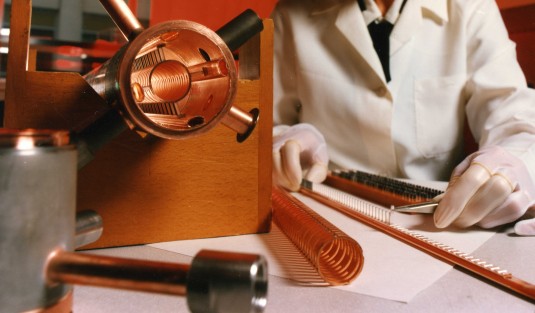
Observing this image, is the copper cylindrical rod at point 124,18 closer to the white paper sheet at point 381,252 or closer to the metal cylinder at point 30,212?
the metal cylinder at point 30,212

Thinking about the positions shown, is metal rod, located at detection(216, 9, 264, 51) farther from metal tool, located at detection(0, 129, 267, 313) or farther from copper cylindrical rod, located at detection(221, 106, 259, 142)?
metal tool, located at detection(0, 129, 267, 313)

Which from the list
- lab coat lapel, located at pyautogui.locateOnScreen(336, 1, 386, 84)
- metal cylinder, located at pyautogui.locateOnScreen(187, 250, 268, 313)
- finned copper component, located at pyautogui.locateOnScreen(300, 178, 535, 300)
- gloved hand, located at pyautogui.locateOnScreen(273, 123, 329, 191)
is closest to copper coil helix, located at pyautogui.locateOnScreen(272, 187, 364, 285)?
finned copper component, located at pyautogui.locateOnScreen(300, 178, 535, 300)

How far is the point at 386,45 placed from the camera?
4.82ft

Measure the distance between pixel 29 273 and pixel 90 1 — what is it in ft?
6.33

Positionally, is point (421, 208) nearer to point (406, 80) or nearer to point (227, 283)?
point (227, 283)

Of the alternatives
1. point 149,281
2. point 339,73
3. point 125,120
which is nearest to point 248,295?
point 149,281

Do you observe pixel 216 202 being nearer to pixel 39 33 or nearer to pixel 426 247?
pixel 426 247

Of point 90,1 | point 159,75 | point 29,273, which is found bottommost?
point 29,273

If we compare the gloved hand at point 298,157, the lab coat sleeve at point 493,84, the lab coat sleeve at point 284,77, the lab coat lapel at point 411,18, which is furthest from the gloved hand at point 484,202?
the lab coat sleeve at point 284,77

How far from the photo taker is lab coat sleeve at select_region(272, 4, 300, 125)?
1.66m

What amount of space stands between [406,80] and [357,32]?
25 cm

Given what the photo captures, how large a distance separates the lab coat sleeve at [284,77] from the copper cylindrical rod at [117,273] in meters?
1.42

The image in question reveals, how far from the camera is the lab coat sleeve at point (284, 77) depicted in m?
1.66

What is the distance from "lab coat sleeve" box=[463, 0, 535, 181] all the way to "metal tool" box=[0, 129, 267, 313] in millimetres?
1054
